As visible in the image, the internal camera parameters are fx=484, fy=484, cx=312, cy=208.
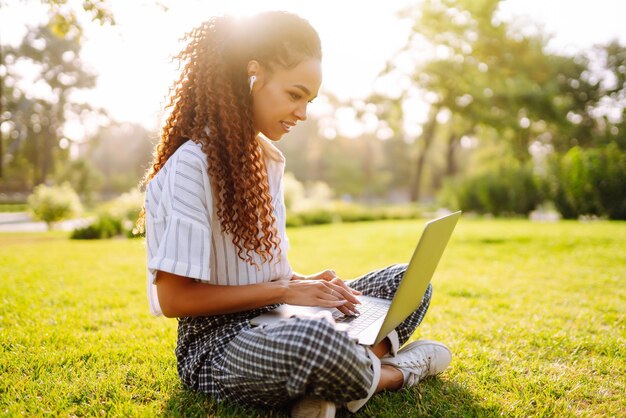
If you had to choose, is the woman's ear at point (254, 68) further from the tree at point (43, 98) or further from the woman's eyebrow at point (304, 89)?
the tree at point (43, 98)

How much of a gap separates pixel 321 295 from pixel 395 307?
312mm

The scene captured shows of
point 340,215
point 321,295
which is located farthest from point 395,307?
point 340,215

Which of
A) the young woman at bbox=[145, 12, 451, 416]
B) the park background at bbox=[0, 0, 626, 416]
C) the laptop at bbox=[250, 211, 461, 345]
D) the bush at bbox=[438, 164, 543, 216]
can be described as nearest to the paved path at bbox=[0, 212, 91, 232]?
the park background at bbox=[0, 0, 626, 416]

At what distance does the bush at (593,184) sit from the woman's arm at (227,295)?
13.6 metres

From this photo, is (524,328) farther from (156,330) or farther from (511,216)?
(511,216)

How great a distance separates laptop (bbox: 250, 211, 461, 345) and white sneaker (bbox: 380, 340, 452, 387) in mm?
225

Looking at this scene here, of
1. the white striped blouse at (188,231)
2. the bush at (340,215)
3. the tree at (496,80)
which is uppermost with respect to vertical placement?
the tree at (496,80)

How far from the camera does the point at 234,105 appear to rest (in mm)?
1889

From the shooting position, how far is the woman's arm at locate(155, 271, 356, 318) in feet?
5.74

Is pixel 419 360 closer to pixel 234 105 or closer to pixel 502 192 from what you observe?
pixel 234 105

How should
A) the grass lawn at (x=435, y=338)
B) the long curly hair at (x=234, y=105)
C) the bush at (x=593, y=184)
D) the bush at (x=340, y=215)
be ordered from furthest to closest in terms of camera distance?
the bush at (x=340, y=215), the bush at (x=593, y=184), the grass lawn at (x=435, y=338), the long curly hair at (x=234, y=105)

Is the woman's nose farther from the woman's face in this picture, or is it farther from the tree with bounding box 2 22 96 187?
the tree with bounding box 2 22 96 187

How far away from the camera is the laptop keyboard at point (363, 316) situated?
1.99 m

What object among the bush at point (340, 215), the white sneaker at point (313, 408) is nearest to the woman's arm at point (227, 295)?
the white sneaker at point (313, 408)
